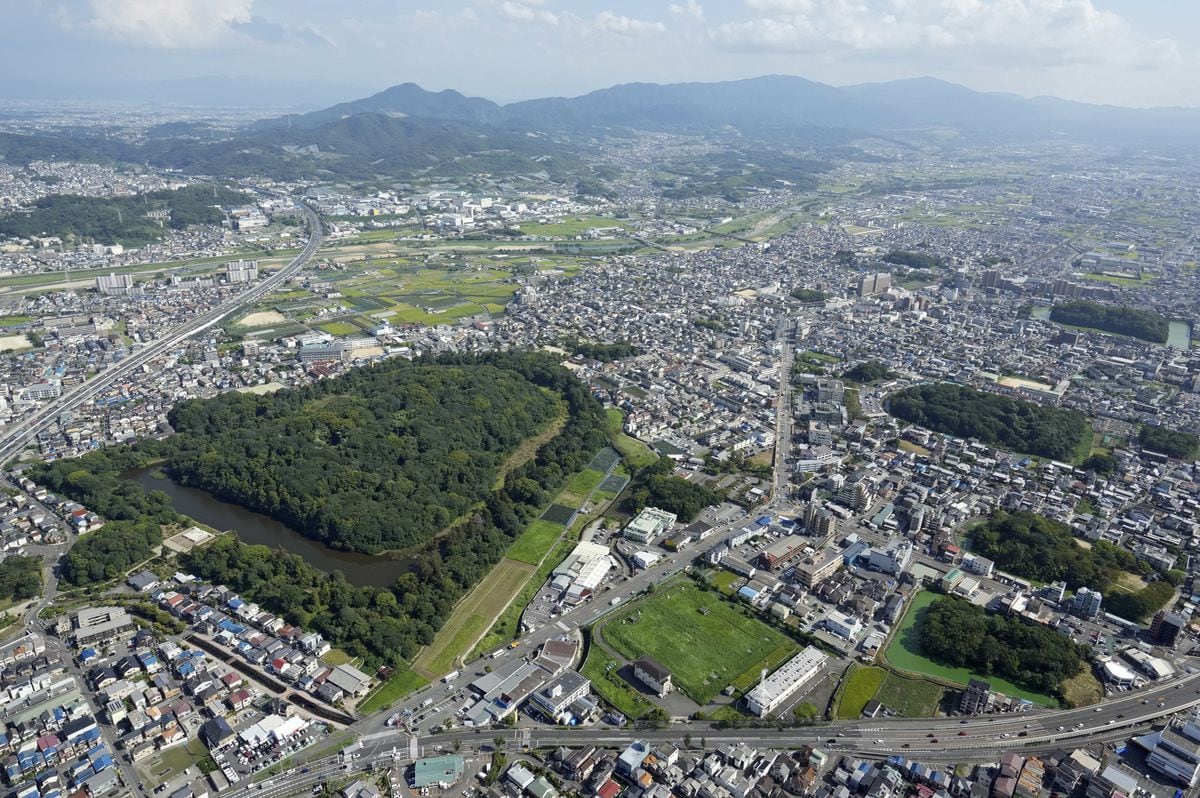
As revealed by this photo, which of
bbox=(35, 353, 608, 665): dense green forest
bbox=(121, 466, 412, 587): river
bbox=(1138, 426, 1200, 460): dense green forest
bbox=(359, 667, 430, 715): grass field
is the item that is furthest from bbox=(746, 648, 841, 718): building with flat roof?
bbox=(1138, 426, 1200, 460): dense green forest

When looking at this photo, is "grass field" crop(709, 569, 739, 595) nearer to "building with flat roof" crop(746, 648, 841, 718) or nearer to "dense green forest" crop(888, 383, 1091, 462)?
"building with flat roof" crop(746, 648, 841, 718)

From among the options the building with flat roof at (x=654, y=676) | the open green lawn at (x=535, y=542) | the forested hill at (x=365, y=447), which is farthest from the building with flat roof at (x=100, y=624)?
the building with flat roof at (x=654, y=676)

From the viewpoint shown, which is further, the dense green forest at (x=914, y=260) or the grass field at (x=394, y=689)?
the dense green forest at (x=914, y=260)

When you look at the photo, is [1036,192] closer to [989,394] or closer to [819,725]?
[989,394]

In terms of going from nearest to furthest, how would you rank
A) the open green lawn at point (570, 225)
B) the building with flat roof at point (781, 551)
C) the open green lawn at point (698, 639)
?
the open green lawn at point (698, 639)
the building with flat roof at point (781, 551)
the open green lawn at point (570, 225)

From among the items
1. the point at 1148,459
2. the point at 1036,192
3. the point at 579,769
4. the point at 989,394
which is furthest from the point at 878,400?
the point at 1036,192

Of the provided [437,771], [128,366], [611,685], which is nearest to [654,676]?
[611,685]

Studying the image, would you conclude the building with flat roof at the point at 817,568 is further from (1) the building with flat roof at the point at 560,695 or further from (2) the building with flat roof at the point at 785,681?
(1) the building with flat roof at the point at 560,695
